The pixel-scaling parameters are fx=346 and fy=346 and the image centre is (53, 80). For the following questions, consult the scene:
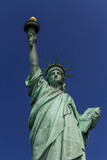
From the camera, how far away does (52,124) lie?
9.85m

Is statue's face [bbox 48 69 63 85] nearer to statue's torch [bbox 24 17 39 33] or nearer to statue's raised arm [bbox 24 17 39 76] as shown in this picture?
statue's raised arm [bbox 24 17 39 76]

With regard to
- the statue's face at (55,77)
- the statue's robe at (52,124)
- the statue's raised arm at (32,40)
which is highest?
the statue's raised arm at (32,40)

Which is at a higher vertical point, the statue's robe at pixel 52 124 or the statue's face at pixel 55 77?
the statue's face at pixel 55 77

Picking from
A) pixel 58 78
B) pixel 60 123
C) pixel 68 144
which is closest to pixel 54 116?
pixel 60 123

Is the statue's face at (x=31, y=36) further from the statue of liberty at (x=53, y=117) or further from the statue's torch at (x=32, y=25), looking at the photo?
the statue's torch at (x=32, y=25)

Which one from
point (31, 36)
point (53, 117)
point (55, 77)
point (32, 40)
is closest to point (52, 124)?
point (53, 117)

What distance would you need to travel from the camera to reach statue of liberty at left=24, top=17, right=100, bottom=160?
9.29m

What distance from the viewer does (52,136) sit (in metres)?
9.47

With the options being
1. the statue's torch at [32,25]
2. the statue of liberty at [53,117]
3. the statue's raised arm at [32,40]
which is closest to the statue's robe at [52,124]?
the statue of liberty at [53,117]

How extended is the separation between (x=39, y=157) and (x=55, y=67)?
13.4 feet

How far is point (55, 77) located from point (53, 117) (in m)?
2.38

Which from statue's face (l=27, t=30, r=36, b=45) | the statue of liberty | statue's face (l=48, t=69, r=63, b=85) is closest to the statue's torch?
the statue of liberty

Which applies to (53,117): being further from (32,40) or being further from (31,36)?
(31,36)

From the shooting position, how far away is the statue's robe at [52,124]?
364 inches
